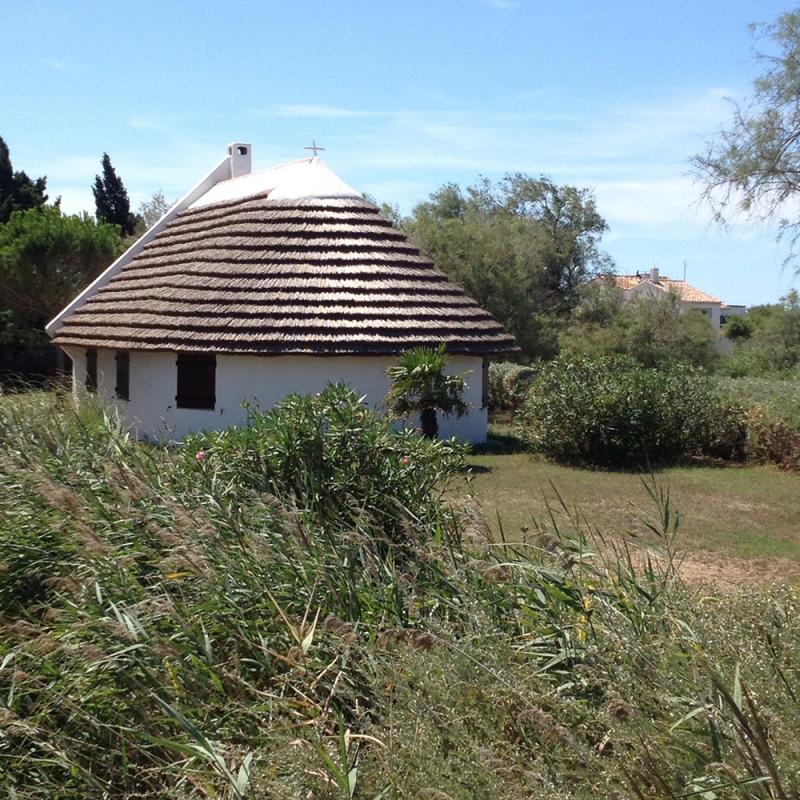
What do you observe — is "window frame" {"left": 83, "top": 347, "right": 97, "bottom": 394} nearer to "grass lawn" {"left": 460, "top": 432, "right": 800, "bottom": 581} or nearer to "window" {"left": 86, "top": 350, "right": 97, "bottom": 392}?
"window" {"left": 86, "top": 350, "right": 97, "bottom": 392}

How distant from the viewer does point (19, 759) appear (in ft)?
14.7

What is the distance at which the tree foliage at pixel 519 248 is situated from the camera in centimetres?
3297

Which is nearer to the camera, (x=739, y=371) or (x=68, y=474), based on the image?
(x=68, y=474)

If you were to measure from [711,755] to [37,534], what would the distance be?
14.2 ft

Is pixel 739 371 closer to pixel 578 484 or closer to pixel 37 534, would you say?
pixel 578 484

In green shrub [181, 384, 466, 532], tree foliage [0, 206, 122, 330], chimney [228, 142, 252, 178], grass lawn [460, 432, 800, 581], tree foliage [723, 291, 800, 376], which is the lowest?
grass lawn [460, 432, 800, 581]

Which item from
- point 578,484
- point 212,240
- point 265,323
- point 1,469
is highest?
point 212,240

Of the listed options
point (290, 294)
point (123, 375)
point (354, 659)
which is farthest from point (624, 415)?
point (354, 659)

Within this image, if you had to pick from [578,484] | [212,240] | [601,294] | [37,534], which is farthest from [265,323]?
[601,294]

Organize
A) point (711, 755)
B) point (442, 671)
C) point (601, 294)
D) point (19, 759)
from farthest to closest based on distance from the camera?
point (601, 294) < point (19, 759) < point (442, 671) < point (711, 755)

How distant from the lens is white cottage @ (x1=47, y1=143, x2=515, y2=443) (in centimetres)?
1789

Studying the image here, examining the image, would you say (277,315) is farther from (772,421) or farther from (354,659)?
(354,659)

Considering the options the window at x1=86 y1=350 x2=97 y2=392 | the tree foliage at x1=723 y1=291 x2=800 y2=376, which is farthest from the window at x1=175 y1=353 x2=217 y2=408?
the tree foliage at x1=723 y1=291 x2=800 y2=376

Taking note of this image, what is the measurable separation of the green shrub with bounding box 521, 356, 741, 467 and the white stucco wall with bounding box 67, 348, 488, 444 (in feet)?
5.92
